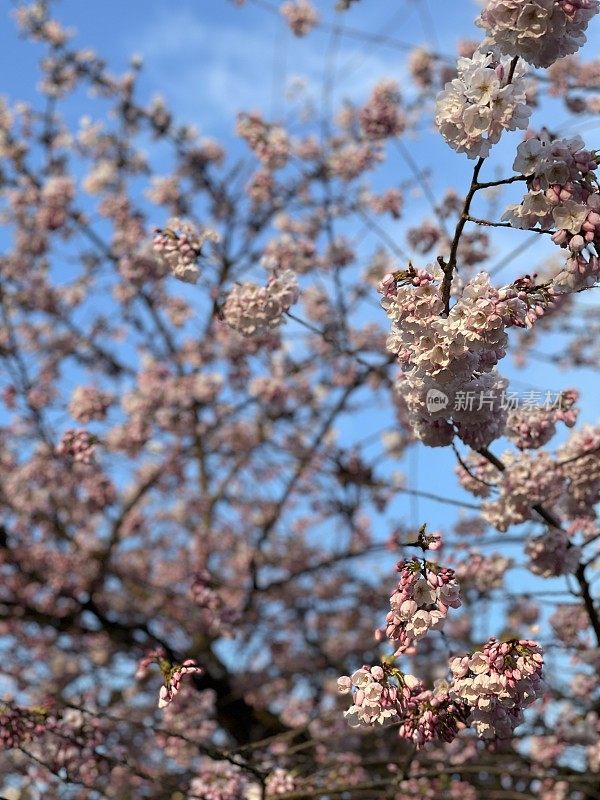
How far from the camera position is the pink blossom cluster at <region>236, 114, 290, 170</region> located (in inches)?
261

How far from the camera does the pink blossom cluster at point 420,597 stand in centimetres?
241

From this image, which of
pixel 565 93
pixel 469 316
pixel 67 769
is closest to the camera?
pixel 469 316

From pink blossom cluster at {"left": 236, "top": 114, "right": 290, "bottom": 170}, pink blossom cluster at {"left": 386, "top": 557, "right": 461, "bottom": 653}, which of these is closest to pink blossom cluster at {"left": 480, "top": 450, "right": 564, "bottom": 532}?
pink blossom cluster at {"left": 386, "top": 557, "right": 461, "bottom": 653}

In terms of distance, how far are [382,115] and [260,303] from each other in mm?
3790

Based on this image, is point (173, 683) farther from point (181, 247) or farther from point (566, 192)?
point (566, 192)

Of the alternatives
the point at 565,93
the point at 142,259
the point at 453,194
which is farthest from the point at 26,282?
the point at 565,93

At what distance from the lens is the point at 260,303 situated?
12.3ft

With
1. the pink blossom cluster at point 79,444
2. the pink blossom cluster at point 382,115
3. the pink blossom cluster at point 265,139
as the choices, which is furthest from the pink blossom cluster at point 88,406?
the pink blossom cluster at point 382,115

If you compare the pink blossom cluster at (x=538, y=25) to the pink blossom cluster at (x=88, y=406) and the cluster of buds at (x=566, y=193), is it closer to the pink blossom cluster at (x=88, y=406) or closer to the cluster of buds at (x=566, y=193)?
the cluster of buds at (x=566, y=193)

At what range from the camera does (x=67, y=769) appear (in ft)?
12.7

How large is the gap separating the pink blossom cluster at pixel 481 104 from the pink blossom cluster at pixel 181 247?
5.36 ft

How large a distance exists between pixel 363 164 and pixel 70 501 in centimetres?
530

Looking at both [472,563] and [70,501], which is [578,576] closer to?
[472,563]

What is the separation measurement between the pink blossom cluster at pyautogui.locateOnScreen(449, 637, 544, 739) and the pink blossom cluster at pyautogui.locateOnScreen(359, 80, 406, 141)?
5.38 meters
